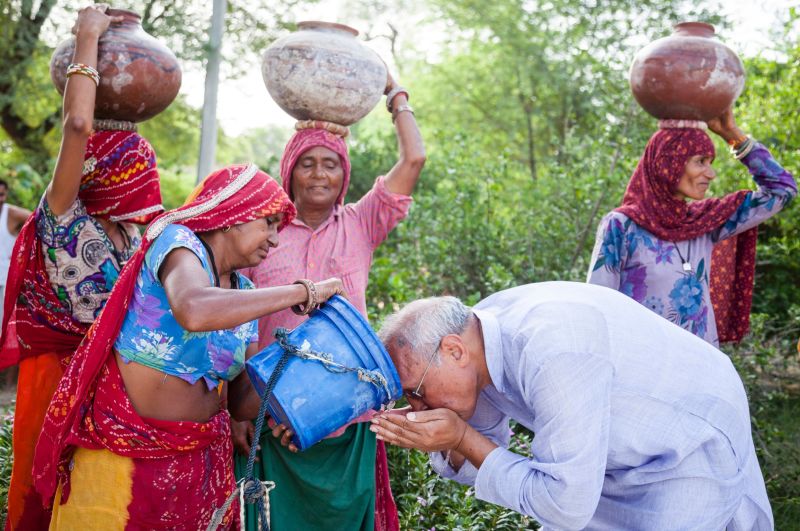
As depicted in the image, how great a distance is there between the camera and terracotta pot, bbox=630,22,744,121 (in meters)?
4.05

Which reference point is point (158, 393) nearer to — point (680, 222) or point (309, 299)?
point (309, 299)

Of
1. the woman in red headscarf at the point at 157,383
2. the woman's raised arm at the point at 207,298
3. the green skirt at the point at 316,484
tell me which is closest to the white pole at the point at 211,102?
the green skirt at the point at 316,484

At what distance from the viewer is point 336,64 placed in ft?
10.6

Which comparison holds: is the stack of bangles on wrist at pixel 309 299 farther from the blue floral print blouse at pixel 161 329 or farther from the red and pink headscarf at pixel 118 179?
the red and pink headscarf at pixel 118 179

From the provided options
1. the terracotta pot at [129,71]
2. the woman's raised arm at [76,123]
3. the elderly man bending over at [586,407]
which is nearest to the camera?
the elderly man bending over at [586,407]

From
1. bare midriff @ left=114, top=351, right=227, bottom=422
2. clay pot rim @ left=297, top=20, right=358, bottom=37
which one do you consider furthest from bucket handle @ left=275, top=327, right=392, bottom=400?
clay pot rim @ left=297, top=20, right=358, bottom=37

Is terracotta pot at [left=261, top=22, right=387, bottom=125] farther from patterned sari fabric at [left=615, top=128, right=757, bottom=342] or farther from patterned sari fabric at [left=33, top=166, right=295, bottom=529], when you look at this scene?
patterned sari fabric at [left=615, top=128, right=757, bottom=342]

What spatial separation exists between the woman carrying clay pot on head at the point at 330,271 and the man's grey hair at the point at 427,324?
0.75 metres

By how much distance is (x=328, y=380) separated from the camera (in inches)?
88.9

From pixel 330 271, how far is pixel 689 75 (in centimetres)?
209

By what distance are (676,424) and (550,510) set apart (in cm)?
40

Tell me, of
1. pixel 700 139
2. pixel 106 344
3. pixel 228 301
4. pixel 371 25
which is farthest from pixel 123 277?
pixel 371 25

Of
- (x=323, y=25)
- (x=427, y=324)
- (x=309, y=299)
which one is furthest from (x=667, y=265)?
(x=309, y=299)

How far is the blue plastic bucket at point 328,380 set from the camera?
2.23m
